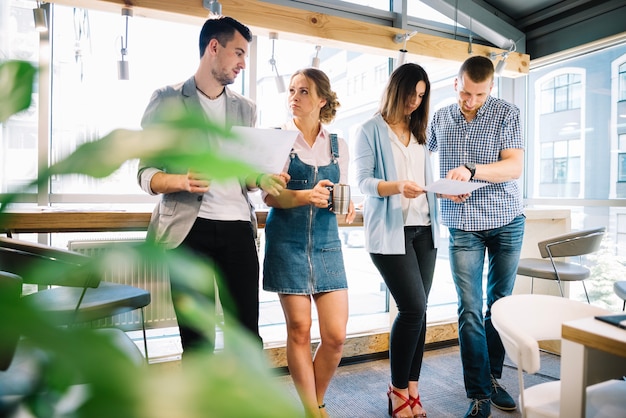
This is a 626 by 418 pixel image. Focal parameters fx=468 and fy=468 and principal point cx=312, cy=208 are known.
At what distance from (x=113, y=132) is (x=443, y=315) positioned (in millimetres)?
3564

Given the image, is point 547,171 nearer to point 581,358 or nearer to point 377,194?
point 377,194

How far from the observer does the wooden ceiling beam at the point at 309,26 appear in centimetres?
249

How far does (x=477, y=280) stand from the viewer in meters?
2.22

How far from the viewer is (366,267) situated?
3814 mm

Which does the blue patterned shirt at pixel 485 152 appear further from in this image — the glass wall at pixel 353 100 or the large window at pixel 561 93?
the large window at pixel 561 93

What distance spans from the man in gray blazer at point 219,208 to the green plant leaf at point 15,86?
54.9 inches

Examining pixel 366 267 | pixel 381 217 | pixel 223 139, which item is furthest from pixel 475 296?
pixel 223 139

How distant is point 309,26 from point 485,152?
1.35 m

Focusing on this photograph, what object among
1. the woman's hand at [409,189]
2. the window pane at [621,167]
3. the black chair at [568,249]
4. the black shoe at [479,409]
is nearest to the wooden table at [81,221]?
the woman's hand at [409,189]

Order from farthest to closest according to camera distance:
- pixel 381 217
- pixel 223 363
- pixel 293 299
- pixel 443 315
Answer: pixel 443 315
pixel 381 217
pixel 293 299
pixel 223 363

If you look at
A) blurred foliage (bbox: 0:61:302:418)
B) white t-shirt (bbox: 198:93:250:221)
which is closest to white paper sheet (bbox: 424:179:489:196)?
white t-shirt (bbox: 198:93:250:221)

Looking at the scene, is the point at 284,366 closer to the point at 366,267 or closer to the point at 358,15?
the point at 366,267

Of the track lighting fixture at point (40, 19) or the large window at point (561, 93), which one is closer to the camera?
the track lighting fixture at point (40, 19)

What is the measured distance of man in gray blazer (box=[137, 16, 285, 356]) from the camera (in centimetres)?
167
